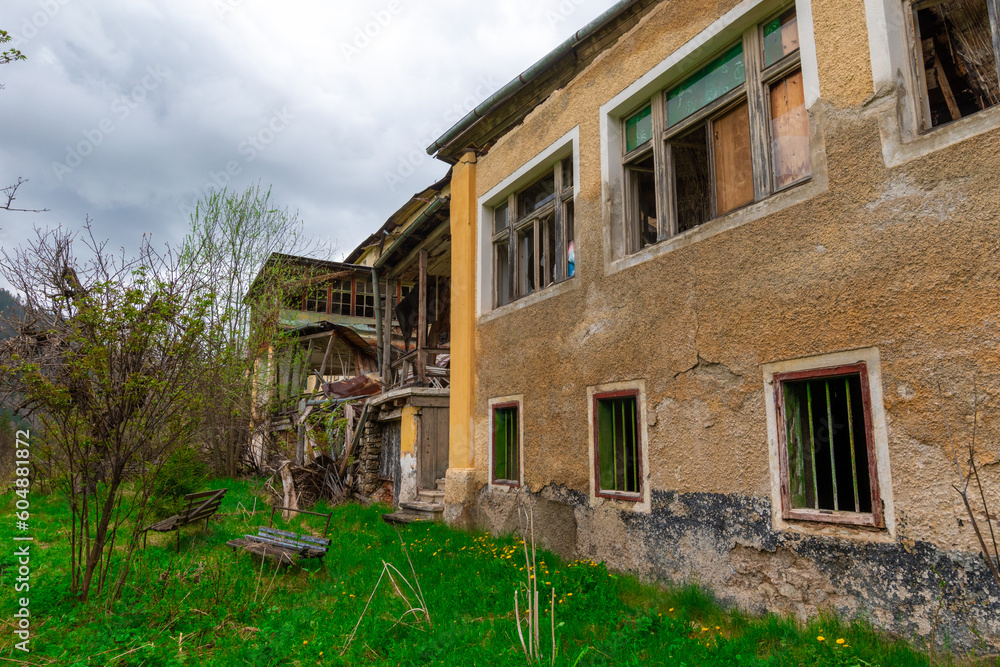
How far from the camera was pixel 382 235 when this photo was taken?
77.1 feet

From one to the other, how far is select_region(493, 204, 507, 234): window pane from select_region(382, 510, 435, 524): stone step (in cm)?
440

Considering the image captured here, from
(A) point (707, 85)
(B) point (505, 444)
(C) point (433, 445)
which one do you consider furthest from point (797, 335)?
(C) point (433, 445)

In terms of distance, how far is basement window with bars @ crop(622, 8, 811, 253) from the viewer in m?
4.98

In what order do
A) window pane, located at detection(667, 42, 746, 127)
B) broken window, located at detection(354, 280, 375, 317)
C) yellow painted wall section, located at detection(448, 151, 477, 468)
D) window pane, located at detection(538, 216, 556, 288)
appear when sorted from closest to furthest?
window pane, located at detection(667, 42, 746, 127) → window pane, located at detection(538, 216, 556, 288) → yellow painted wall section, located at detection(448, 151, 477, 468) → broken window, located at detection(354, 280, 375, 317)

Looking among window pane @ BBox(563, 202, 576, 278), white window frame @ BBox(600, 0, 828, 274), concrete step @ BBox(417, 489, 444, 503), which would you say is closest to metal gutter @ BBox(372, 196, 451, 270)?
window pane @ BBox(563, 202, 576, 278)

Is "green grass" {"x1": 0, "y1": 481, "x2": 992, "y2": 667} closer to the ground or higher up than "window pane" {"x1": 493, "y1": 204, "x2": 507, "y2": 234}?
closer to the ground

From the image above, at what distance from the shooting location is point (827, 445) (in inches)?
173

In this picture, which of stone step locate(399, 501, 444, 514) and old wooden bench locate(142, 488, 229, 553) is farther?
stone step locate(399, 501, 444, 514)

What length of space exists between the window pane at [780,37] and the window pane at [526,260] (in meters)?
3.83

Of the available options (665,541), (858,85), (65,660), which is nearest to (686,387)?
(665,541)

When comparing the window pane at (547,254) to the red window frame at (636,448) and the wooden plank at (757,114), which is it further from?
the wooden plank at (757,114)

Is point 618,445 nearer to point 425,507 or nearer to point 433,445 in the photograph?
point 425,507

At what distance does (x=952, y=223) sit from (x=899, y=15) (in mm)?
1545

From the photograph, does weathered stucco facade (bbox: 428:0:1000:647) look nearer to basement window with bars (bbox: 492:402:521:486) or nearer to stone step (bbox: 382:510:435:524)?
basement window with bars (bbox: 492:402:521:486)
